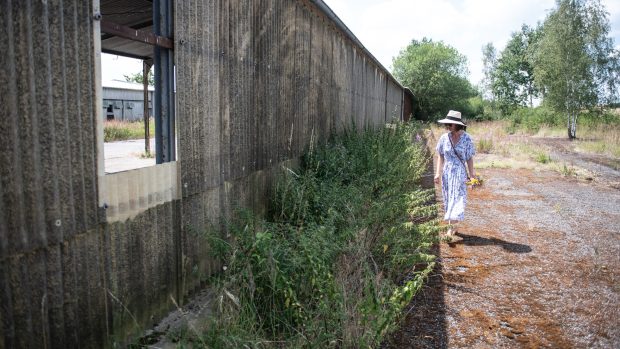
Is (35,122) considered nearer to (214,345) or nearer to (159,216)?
(159,216)

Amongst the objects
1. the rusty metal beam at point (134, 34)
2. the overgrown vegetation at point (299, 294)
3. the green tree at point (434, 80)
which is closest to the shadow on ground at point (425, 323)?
the overgrown vegetation at point (299, 294)

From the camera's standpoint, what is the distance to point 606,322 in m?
3.95

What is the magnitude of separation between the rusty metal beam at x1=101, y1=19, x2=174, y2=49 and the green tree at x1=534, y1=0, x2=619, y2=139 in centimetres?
3009

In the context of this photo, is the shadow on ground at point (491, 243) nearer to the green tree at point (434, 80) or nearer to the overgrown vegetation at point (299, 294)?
the overgrown vegetation at point (299, 294)

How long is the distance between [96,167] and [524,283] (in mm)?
4226

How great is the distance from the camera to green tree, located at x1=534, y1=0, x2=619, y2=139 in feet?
93.5

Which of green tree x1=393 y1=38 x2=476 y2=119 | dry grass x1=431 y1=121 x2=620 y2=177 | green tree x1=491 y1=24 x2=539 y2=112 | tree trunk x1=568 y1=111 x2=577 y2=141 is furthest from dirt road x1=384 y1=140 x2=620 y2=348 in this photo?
green tree x1=491 y1=24 x2=539 y2=112

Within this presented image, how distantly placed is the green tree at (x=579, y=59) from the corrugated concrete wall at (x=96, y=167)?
28.1 meters

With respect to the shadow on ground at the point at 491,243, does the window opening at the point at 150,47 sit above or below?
above

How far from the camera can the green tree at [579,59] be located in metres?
28.5

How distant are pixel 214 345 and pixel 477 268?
3.45 meters

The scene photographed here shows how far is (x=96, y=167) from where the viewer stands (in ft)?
8.52

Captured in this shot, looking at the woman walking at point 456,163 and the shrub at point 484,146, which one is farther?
the shrub at point 484,146

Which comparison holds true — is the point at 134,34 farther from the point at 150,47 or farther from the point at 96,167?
the point at 150,47
